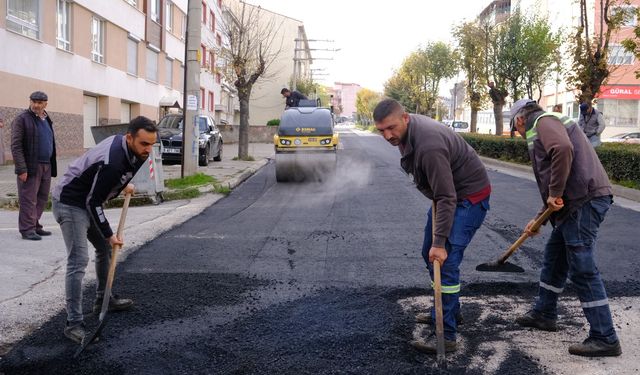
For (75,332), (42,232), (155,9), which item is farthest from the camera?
(155,9)

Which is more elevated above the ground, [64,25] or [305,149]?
[64,25]

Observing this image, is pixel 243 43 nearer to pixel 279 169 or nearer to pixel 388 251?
pixel 279 169

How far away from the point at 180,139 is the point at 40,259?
11896 millimetres

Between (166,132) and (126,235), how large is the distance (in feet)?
36.2

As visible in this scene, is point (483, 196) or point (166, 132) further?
point (166, 132)

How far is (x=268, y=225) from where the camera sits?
28.9ft

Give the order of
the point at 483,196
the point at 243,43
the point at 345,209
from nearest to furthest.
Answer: the point at 483,196
the point at 345,209
the point at 243,43

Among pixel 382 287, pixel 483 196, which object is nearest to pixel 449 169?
pixel 483 196

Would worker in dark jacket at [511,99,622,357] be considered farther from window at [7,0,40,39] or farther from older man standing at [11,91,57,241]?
window at [7,0,40,39]

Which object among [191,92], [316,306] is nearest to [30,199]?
[316,306]

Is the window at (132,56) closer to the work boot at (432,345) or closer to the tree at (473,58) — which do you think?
the tree at (473,58)

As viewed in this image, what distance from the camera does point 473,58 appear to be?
101 feet

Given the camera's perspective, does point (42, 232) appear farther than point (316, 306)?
Yes

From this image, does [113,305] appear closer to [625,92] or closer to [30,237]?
[30,237]
